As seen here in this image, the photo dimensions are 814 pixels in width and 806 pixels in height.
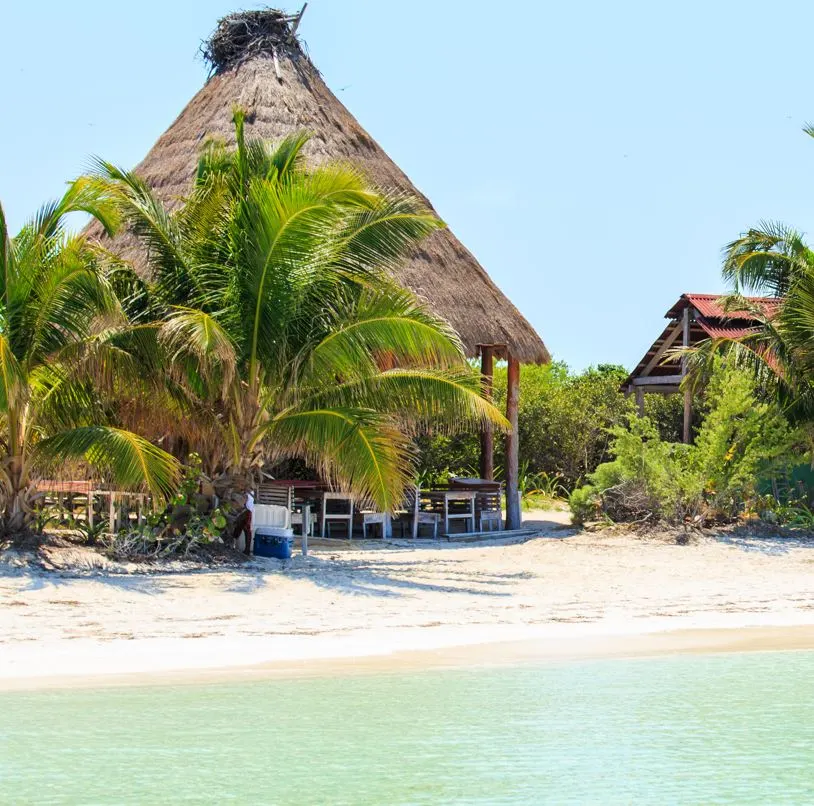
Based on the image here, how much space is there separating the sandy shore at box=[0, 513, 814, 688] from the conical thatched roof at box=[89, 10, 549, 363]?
3.98m

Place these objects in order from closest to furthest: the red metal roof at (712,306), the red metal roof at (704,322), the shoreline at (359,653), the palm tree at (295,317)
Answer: the shoreline at (359,653) → the palm tree at (295,317) → the red metal roof at (712,306) → the red metal roof at (704,322)

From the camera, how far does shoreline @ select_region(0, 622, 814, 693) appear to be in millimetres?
6570


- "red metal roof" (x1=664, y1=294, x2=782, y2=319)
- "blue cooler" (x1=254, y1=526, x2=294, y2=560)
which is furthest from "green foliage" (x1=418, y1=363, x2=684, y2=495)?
"blue cooler" (x1=254, y1=526, x2=294, y2=560)

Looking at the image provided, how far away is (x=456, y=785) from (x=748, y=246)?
1119 centimetres

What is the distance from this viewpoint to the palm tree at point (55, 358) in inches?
368

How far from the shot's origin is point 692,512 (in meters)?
13.8

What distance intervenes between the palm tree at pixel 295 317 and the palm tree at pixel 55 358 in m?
0.58

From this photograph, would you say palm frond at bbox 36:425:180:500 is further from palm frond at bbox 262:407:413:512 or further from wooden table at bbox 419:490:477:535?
wooden table at bbox 419:490:477:535

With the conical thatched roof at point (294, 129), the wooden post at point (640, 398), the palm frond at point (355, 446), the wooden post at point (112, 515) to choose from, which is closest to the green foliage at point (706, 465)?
the conical thatched roof at point (294, 129)

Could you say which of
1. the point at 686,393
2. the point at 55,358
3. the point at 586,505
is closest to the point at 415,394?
the point at 55,358

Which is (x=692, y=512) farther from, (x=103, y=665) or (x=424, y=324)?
(x=103, y=665)

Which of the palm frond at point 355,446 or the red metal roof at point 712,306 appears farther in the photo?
the red metal roof at point 712,306

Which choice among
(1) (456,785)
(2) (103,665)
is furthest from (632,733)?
(2) (103,665)

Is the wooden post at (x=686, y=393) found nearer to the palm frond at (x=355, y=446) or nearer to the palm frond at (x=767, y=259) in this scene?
the palm frond at (x=767, y=259)
